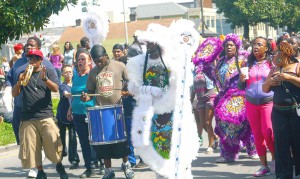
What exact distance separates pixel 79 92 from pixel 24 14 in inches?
251

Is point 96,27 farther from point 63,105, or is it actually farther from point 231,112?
point 231,112

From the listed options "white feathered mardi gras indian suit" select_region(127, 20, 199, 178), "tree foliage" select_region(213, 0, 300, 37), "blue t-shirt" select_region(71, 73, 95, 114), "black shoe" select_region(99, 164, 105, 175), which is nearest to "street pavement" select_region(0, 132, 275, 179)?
"black shoe" select_region(99, 164, 105, 175)

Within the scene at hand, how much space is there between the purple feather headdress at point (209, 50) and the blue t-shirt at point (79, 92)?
2.27 m

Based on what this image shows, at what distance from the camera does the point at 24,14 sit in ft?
53.2

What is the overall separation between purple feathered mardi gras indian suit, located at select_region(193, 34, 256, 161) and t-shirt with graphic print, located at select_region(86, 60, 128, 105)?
1966 millimetres

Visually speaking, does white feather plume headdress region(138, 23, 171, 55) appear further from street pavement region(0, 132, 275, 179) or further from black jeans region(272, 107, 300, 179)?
street pavement region(0, 132, 275, 179)

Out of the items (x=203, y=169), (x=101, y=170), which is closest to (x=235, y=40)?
(x=203, y=169)

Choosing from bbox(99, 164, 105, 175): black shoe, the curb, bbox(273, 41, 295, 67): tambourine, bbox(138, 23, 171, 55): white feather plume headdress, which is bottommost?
the curb

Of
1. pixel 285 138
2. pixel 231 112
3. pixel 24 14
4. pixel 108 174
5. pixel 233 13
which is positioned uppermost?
pixel 233 13

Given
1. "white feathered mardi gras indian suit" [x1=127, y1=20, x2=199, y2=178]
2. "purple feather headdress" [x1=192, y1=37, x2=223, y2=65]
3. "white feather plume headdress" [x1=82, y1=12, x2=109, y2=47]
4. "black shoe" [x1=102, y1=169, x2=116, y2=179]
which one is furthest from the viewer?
"purple feather headdress" [x1=192, y1=37, x2=223, y2=65]

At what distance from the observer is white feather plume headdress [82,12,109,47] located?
1146 centimetres

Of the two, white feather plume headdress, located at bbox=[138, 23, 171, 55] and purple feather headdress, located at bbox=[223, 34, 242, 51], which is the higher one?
white feather plume headdress, located at bbox=[138, 23, 171, 55]

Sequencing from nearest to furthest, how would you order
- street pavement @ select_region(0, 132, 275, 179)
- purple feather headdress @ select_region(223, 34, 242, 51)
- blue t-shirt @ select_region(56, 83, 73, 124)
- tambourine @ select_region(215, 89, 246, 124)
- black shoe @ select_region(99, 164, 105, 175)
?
street pavement @ select_region(0, 132, 275, 179)
black shoe @ select_region(99, 164, 105, 175)
tambourine @ select_region(215, 89, 246, 124)
purple feather headdress @ select_region(223, 34, 242, 51)
blue t-shirt @ select_region(56, 83, 73, 124)

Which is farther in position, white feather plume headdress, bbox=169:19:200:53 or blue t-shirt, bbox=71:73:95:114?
blue t-shirt, bbox=71:73:95:114
